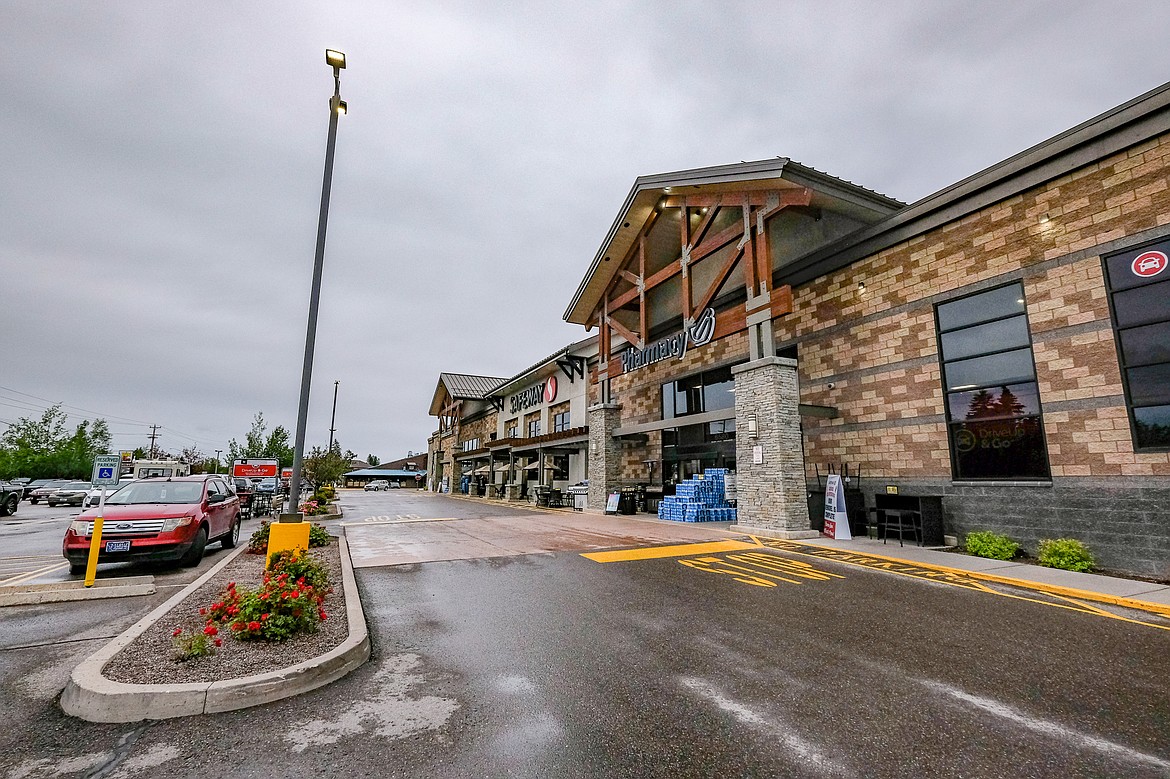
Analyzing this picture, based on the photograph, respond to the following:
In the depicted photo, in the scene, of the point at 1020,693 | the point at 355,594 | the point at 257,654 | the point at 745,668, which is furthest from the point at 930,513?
the point at 257,654

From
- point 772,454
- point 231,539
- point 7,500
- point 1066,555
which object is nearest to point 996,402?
point 1066,555

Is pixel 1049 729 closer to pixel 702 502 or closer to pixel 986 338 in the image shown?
pixel 986 338

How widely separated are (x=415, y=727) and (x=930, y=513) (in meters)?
11.7

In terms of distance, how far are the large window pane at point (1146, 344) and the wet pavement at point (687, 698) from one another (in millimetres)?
4920

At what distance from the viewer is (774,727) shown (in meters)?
3.38

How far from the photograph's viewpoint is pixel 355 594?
6.76m

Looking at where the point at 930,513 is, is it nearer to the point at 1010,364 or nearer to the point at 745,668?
the point at 1010,364

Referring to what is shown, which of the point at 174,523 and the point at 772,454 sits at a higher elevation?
the point at 772,454

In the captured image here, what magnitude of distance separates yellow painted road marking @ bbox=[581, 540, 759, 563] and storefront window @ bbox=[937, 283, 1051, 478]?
16.9 ft

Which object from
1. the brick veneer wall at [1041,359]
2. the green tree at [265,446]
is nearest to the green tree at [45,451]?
the green tree at [265,446]

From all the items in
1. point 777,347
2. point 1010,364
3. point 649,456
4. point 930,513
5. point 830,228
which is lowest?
point 930,513

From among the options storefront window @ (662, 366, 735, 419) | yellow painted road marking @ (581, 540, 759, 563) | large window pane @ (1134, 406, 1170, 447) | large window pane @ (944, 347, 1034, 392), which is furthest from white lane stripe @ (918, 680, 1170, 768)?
storefront window @ (662, 366, 735, 419)

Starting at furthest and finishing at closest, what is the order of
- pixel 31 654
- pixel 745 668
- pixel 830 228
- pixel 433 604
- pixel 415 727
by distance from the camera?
pixel 830 228 → pixel 433 604 → pixel 31 654 → pixel 745 668 → pixel 415 727

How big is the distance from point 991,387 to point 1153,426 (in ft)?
8.49
